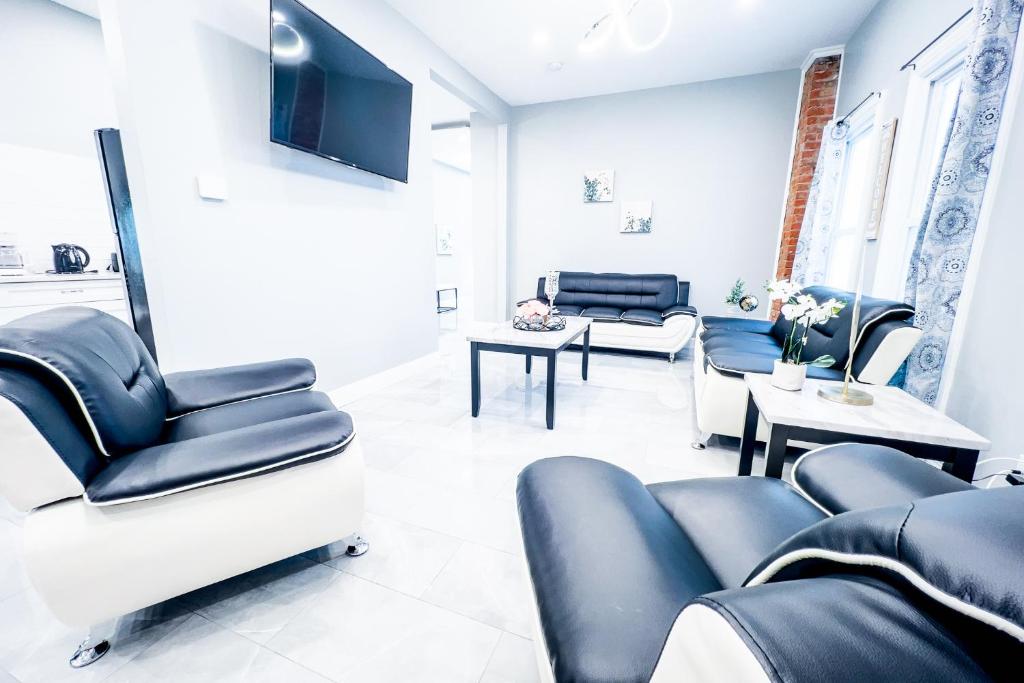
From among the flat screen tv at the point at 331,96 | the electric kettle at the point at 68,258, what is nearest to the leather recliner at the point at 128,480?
the flat screen tv at the point at 331,96

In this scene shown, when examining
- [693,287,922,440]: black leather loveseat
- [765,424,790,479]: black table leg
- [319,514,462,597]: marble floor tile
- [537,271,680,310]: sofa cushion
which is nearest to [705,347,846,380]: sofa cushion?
[693,287,922,440]: black leather loveseat

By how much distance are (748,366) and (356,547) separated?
2006 millimetres

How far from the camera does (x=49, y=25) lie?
283cm

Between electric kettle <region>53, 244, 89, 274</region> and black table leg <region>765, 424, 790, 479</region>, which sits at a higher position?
electric kettle <region>53, 244, 89, 274</region>

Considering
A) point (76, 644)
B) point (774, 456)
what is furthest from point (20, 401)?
point (774, 456)

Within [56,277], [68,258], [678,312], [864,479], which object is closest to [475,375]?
[864,479]

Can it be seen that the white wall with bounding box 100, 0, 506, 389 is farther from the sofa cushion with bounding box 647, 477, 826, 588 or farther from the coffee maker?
the coffee maker

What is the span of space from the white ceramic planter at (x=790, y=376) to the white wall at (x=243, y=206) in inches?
103

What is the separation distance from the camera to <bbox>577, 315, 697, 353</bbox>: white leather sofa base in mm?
3943

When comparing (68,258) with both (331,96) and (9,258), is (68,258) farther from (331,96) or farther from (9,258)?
(331,96)

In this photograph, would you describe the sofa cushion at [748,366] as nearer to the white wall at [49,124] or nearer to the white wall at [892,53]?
the white wall at [892,53]

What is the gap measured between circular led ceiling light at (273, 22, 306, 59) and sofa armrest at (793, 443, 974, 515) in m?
2.80

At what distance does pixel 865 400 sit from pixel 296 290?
2914 mm

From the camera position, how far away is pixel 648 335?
3.98 meters
